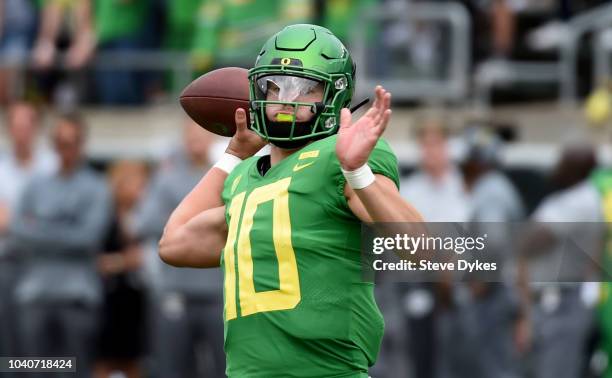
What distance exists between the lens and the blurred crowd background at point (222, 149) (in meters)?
8.84

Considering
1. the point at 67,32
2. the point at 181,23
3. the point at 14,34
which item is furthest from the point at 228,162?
→ the point at 14,34

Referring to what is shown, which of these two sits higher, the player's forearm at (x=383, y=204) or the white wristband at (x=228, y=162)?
the white wristband at (x=228, y=162)

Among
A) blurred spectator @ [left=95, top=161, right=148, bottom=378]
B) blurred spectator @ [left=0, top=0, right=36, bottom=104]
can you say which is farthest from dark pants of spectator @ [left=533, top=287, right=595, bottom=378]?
blurred spectator @ [left=0, top=0, right=36, bottom=104]

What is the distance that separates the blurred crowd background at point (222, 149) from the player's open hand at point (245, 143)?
7.63ft

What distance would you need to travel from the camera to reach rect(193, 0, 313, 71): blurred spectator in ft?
33.9

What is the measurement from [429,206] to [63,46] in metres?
3.81

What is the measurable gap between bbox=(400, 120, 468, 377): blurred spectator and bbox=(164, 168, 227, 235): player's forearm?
4.30m

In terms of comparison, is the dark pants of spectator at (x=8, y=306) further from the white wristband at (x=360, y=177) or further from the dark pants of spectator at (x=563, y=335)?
the white wristband at (x=360, y=177)

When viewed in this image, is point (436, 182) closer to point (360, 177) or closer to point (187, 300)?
point (187, 300)

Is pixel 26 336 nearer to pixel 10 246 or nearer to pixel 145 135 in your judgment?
pixel 10 246

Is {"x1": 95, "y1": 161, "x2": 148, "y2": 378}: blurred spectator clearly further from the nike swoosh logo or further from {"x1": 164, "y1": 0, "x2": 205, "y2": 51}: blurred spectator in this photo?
the nike swoosh logo

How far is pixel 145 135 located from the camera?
1133 centimetres

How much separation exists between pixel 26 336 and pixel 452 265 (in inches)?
205

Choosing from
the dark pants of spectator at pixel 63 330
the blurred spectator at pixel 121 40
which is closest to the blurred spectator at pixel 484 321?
the dark pants of spectator at pixel 63 330
